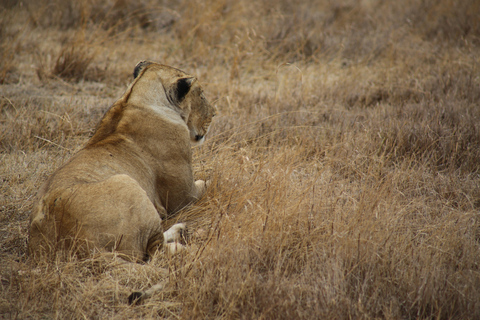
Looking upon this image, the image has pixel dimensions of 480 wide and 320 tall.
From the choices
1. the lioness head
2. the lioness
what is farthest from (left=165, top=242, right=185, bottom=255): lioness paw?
the lioness head

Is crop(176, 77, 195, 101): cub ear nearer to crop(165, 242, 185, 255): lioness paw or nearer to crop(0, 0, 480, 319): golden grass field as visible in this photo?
crop(0, 0, 480, 319): golden grass field

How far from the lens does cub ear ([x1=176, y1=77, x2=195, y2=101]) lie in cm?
404

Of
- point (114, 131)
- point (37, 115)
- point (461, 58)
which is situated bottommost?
point (461, 58)

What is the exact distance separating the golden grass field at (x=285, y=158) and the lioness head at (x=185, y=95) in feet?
1.67

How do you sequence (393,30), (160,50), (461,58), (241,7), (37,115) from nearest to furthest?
(37,115) < (461,58) < (160,50) < (393,30) < (241,7)

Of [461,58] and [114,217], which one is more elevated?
[114,217]

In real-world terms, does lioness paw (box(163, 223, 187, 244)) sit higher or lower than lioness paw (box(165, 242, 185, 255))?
lower

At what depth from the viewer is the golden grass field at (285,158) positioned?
2711 millimetres

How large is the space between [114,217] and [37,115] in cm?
313

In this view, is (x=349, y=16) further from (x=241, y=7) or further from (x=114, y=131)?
(x=114, y=131)

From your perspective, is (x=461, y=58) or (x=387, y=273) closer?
(x=387, y=273)

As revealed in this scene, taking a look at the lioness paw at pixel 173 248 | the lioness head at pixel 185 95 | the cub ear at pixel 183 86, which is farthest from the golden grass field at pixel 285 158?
the cub ear at pixel 183 86

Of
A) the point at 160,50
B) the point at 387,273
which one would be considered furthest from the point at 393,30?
the point at 387,273

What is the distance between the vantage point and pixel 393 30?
30.3 ft
